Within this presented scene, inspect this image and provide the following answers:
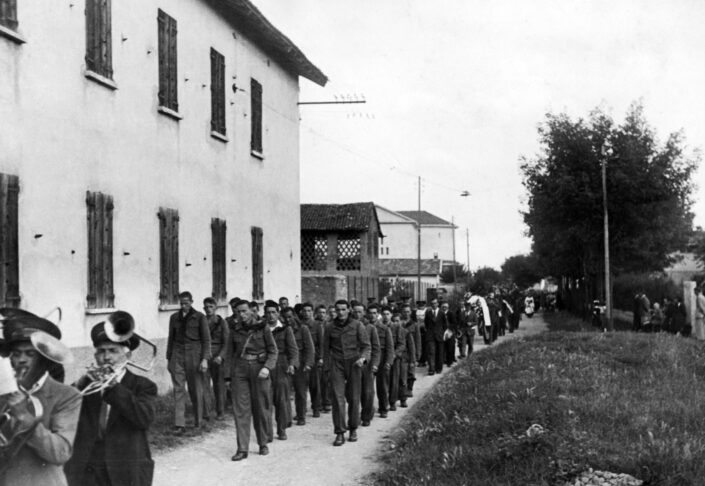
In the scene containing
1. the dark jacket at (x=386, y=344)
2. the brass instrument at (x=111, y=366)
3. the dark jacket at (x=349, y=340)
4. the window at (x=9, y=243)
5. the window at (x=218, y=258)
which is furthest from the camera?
Result: the window at (x=218, y=258)

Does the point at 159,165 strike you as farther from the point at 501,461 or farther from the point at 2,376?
the point at 2,376

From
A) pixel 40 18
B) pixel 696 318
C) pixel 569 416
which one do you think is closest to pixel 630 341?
pixel 696 318

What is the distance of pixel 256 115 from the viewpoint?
20562 mm

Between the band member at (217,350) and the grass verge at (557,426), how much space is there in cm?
285

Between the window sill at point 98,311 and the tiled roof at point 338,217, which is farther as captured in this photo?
the tiled roof at point 338,217

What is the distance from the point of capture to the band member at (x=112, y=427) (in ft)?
15.5

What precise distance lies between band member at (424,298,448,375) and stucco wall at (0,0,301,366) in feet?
13.0

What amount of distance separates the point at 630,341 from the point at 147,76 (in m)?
10.8

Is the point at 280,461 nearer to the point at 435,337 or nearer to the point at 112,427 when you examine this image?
the point at 112,427

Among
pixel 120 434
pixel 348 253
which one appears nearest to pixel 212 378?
pixel 120 434

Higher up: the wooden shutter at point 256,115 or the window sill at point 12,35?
the wooden shutter at point 256,115

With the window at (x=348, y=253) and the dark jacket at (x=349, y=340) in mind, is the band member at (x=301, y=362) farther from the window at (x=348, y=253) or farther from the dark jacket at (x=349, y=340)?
the window at (x=348, y=253)

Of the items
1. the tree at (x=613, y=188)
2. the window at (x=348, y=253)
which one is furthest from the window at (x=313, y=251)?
the tree at (x=613, y=188)

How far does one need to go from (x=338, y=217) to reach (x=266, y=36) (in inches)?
738
